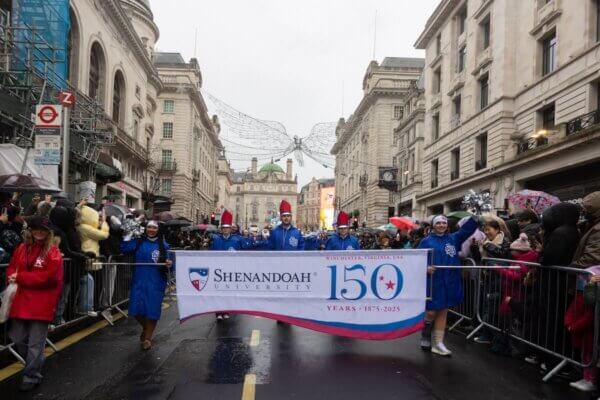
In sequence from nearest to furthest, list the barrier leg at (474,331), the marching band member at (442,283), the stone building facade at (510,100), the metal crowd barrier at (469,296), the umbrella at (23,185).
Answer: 1. the marching band member at (442,283)
2. the barrier leg at (474,331)
3. the metal crowd barrier at (469,296)
4. the umbrella at (23,185)
5. the stone building facade at (510,100)

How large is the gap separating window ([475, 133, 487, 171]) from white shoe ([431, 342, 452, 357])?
2640 centimetres

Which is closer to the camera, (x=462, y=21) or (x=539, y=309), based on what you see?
(x=539, y=309)

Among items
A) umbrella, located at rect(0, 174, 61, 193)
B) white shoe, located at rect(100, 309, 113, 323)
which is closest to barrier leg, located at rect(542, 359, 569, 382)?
white shoe, located at rect(100, 309, 113, 323)

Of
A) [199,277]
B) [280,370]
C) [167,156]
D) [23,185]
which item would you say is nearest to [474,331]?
[280,370]

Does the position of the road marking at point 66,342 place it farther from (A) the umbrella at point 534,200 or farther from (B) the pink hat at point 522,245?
(A) the umbrella at point 534,200

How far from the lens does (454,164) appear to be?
36.5 metres

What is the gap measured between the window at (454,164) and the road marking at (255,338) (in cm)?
3004

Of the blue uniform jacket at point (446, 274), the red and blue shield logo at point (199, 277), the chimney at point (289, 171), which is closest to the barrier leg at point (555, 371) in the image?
the blue uniform jacket at point (446, 274)

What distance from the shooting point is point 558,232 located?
235 inches

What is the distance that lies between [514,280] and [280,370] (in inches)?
140

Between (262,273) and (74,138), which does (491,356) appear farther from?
(74,138)

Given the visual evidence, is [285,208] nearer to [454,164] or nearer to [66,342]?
[66,342]

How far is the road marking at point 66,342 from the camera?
19.1 feet

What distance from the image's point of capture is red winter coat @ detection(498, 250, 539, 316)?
6.98 meters
